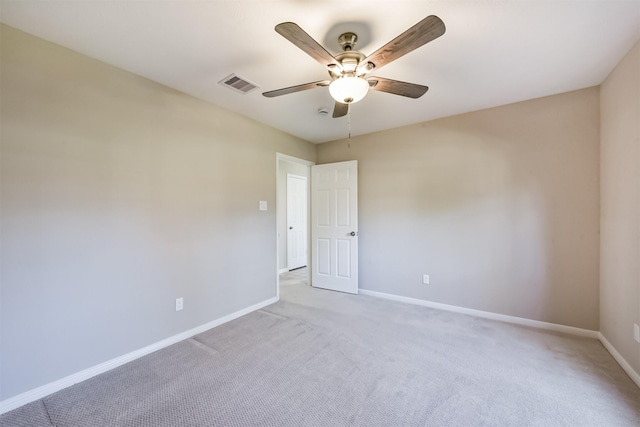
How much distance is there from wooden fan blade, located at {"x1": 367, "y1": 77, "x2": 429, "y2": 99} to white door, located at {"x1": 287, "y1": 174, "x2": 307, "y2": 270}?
386cm

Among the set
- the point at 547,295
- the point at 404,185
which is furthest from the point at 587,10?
the point at 547,295

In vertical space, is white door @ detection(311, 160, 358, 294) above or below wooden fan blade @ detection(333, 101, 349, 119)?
below

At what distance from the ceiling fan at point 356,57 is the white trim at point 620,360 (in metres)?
2.59

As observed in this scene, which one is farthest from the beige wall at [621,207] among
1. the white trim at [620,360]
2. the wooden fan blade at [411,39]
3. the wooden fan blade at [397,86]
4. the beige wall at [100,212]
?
the beige wall at [100,212]

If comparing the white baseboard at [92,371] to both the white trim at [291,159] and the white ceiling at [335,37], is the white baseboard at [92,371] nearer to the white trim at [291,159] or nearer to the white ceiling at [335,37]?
the white trim at [291,159]

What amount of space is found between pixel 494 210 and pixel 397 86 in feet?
6.90

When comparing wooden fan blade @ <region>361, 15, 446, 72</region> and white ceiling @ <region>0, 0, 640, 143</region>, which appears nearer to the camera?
wooden fan blade @ <region>361, 15, 446, 72</region>

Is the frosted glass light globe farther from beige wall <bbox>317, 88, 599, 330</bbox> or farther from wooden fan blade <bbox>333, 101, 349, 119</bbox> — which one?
beige wall <bbox>317, 88, 599, 330</bbox>

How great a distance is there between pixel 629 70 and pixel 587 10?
34.2 inches

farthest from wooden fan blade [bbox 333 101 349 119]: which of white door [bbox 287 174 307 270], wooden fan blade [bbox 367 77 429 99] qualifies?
white door [bbox 287 174 307 270]

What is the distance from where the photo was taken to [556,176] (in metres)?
2.76

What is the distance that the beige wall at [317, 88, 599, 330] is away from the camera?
2666mm

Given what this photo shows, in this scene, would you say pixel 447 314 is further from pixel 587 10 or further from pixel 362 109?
pixel 587 10

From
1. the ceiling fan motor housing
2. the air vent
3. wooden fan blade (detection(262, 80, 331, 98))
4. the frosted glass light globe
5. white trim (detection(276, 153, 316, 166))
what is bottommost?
the frosted glass light globe
